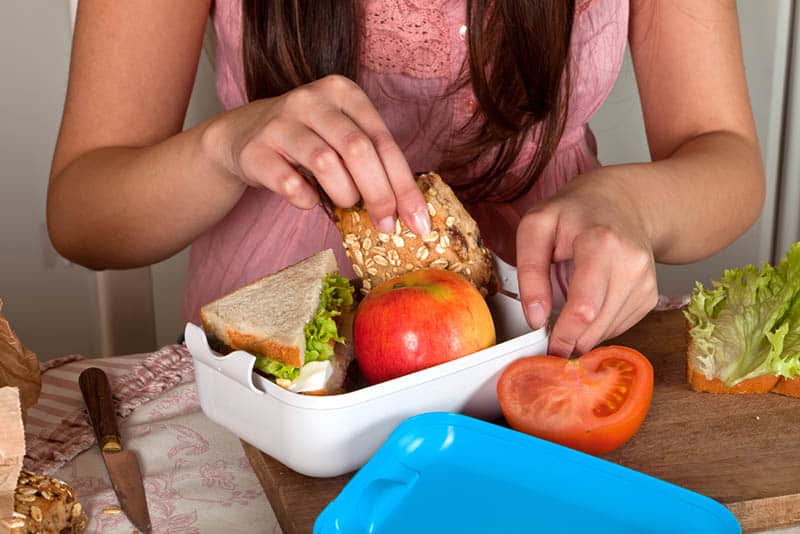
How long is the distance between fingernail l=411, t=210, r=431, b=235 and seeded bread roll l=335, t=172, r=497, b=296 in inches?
0.5

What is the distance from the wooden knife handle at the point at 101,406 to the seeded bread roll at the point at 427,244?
249mm

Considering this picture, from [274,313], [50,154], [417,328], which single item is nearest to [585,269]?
[417,328]

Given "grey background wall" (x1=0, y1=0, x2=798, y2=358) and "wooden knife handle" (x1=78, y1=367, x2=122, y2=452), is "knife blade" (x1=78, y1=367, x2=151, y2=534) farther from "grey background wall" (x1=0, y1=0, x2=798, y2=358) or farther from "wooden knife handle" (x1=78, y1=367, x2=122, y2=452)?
"grey background wall" (x1=0, y1=0, x2=798, y2=358)

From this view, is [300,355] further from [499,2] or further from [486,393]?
[499,2]

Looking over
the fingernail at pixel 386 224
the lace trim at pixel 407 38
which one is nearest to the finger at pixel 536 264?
the fingernail at pixel 386 224

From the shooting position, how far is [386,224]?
83cm

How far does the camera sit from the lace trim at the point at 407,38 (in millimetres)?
1115

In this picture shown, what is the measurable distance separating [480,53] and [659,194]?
0.86 ft

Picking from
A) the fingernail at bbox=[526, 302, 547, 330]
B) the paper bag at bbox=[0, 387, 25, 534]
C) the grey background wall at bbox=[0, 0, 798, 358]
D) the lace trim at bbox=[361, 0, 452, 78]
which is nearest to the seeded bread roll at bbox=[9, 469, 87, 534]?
the paper bag at bbox=[0, 387, 25, 534]

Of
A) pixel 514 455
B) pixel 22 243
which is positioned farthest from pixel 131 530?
pixel 22 243

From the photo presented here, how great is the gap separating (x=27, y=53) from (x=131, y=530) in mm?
1290

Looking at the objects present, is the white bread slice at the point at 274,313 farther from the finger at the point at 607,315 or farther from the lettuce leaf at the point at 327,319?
the finger at the point at 607,315

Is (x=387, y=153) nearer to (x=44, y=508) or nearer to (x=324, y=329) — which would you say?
(x=324, y=329)

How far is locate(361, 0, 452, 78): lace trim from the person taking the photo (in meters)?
1.12
